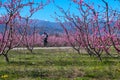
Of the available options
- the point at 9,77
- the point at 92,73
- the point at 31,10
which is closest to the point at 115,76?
the point at 92,73

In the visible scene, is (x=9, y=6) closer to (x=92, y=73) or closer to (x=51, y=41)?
(x=92, y=73)

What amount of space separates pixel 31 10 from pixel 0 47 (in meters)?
2.42

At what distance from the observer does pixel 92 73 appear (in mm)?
14211

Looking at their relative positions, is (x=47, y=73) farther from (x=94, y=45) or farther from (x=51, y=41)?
(x=51, y=41)

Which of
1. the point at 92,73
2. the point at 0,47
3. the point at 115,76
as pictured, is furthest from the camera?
the point at 0,47

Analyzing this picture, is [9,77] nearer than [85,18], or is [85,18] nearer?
[9,77]

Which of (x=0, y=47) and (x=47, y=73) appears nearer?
(x=47, y=73)

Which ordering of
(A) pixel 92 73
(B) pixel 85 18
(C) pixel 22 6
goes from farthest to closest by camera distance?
(B) pixel 85 18 < (C) pixel 22 6 < (A) pixel 92 73

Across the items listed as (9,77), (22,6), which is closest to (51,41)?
(22,6)

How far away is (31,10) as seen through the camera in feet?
61.6

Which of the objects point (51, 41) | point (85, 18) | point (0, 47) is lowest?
point (51, 41)

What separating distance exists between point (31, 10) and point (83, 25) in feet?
11.0

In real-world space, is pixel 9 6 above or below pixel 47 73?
above

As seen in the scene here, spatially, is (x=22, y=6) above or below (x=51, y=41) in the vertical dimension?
above
